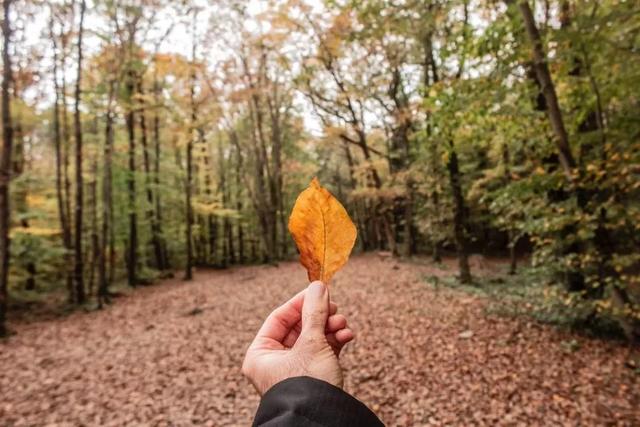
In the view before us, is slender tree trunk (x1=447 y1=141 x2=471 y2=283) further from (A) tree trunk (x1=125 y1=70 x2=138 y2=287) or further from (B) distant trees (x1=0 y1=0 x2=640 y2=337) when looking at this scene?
(A) tree trunk (x1=125 y1=70 x2=138 y2=287)

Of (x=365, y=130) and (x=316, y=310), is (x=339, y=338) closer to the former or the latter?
(x=316, y=310)

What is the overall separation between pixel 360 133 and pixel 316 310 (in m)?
20.0

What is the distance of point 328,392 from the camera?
1066 millimetres

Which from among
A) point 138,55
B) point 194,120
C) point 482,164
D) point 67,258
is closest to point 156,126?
point 194,120

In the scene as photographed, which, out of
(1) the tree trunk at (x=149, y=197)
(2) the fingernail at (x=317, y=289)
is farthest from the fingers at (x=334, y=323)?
(1) the tree trunk at (x=149, y=197)

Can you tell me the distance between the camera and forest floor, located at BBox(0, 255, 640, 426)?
5141 mm

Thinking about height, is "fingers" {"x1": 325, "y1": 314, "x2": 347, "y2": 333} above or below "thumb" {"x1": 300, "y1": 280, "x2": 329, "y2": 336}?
below

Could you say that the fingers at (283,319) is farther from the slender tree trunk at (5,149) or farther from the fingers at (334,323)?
the slender tree trunk at (5,149)

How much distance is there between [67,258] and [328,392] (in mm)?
17885

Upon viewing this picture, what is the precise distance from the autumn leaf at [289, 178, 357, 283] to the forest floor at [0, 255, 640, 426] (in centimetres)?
470

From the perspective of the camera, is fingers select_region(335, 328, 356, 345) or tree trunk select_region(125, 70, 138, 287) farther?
tree trunk select_region(125, 70, 138, 287)

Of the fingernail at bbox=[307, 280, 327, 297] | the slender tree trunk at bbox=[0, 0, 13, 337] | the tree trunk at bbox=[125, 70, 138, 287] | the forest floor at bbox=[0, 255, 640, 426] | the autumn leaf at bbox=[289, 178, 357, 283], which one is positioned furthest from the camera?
the tree trunk at bbox=[125, 70, 138, 287]

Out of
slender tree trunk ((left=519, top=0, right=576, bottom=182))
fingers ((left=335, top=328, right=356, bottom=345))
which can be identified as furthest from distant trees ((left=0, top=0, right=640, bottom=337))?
fingers ((left=335, top=328, right=356, bottom=345))

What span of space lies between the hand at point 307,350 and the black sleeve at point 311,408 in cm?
13
